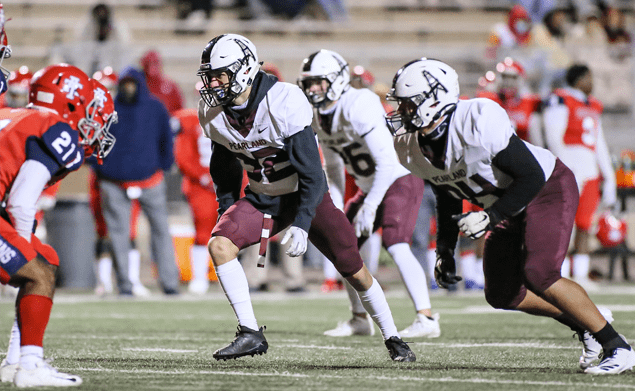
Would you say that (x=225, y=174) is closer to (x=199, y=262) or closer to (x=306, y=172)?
(x=306, y=172)

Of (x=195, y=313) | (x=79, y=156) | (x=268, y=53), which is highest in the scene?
(x=268, y=53)

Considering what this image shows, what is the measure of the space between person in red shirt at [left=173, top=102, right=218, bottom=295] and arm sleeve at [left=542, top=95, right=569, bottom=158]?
3191 mm

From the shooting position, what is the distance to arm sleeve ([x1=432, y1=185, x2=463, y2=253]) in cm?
468

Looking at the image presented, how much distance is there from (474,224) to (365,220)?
1.73m

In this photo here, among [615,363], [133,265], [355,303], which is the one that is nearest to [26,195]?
[615,363]

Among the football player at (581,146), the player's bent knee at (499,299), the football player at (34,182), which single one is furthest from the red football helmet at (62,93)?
the football player at (581,146)

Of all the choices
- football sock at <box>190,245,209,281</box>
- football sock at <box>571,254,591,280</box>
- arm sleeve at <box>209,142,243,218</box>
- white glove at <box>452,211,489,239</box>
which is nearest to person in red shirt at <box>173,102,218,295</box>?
football sock at <box>190,245,209,281</box>

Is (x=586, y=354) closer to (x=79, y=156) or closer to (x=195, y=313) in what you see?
(x=79, y=156)

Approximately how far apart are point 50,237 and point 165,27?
5.70 meters

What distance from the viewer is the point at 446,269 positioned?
463 cm

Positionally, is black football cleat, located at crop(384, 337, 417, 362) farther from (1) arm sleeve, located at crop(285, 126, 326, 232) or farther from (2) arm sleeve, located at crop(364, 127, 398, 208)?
(2) arm sleeve, located at crop(364, 127, 398, 208)

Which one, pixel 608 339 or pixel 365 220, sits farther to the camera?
pixel 365 220

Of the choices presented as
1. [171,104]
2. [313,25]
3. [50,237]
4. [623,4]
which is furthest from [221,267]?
[623,4]

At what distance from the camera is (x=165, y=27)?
15117 mm
